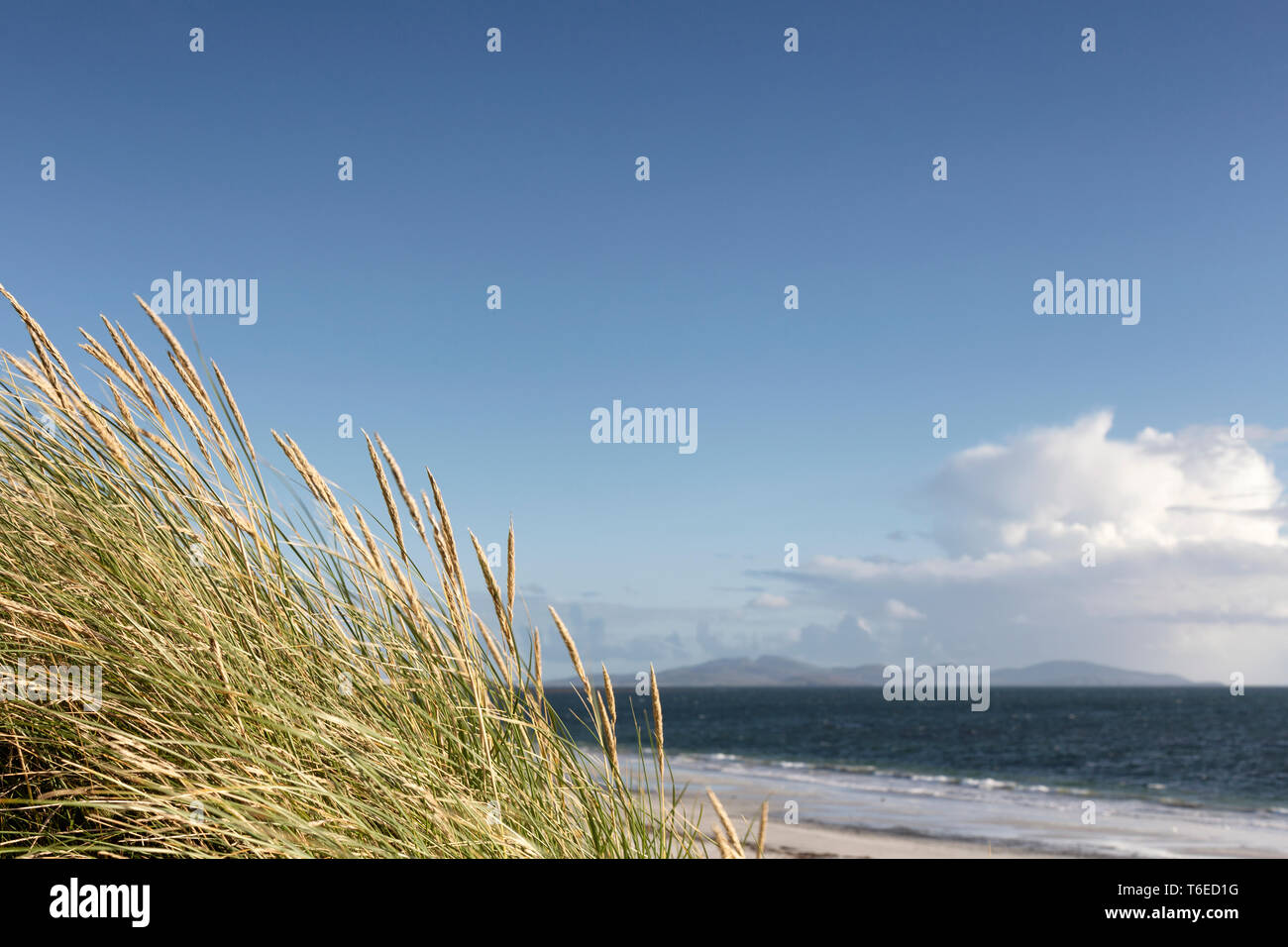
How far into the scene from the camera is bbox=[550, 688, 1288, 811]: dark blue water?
94.0ft

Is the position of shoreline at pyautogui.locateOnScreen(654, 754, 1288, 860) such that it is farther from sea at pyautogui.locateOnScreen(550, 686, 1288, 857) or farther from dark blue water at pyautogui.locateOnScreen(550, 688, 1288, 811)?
dark blue water at pyautogui.locateOnScreen(550, 688, 1288, 811)

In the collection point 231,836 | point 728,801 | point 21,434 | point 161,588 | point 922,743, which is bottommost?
point 922,743

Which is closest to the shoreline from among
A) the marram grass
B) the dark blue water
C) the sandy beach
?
the sandy beach

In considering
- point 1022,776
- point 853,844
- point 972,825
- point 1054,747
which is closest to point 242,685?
point 853,844

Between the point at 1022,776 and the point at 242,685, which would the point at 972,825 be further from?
the point at 242,685

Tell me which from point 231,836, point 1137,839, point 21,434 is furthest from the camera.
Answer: point 1137,839

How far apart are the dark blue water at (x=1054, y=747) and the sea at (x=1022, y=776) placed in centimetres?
12

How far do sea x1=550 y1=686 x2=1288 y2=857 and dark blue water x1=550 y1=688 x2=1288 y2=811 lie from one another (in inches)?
4.8

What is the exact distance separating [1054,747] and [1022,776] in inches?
535

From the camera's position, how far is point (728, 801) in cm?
2059
